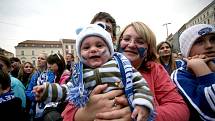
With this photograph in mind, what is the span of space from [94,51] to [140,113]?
2.43 feet

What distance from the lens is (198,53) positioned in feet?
7.75

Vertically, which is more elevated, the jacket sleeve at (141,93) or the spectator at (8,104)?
the jacket sleeve at (141,93)

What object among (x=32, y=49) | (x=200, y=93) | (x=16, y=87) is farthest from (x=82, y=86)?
(x=32, y=49)

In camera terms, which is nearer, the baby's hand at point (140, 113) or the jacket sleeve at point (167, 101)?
the baby's hand at point (140, 113)

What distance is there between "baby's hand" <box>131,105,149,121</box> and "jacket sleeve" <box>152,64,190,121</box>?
10 centimetres

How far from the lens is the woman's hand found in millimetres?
1946

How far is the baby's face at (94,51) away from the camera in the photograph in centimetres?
223

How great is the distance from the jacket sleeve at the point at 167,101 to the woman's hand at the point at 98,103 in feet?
1.21

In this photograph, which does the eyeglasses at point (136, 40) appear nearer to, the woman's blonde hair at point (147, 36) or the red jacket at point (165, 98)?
the woman's blonde hair at point (147, 36)

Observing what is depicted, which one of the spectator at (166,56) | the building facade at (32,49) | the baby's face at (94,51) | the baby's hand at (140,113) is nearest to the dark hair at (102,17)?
the baby's face at (94,51)

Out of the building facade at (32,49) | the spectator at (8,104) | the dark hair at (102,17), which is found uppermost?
the building facade at (32,49)

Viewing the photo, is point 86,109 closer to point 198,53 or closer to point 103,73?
point 103,73

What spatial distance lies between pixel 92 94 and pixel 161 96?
0.61 m

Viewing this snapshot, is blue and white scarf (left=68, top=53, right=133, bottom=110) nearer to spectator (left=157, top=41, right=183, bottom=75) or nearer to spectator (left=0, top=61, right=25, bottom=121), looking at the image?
spectator (left=0, top=61, right=25, bottom=121)
